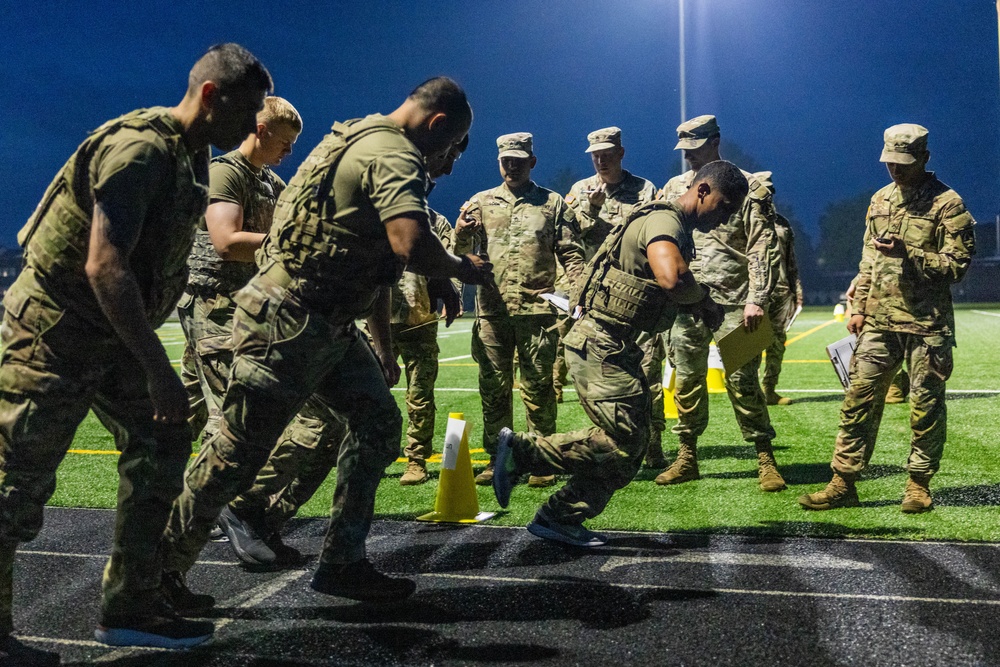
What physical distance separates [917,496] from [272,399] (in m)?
4.03

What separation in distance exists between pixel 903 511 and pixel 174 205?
455 cm

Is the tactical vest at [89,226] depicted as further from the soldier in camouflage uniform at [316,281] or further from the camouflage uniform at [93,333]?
the soldier in camouflage uniform at [316,281]

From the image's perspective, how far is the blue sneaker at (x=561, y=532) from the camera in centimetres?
521

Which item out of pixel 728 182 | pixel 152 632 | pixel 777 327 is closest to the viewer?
pixel 152 632

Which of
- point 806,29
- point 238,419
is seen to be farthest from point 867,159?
point 238,419

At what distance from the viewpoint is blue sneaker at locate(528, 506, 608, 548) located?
17.1ft

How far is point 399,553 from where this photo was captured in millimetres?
5277

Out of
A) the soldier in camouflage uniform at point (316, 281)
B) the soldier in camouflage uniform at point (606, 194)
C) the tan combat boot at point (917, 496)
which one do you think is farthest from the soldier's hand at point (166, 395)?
the soldier in camouflage uniform at point (606, 194)

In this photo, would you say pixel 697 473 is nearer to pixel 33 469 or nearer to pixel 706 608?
pixel 706 608

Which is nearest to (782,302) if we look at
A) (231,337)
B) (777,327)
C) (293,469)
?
(777,327)

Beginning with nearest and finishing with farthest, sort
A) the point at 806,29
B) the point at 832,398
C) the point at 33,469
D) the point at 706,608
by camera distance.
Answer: the point at 33,469, the point at 706,608, the point at 832,398, the point at 806,29

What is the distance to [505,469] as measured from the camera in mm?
5234

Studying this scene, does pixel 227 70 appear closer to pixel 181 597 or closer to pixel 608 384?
pixel 181 597

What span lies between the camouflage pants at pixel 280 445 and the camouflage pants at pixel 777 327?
5467 mm
